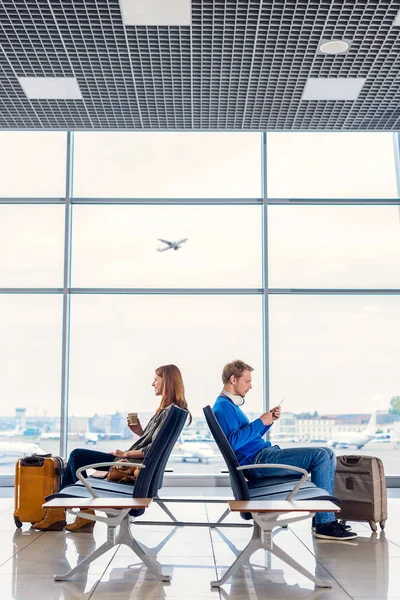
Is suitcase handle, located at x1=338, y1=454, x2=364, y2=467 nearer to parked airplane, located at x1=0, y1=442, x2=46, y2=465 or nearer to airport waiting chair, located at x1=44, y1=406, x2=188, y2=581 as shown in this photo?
airport waiting chair, located at x1=44, y1=406, x2=188, y2=581

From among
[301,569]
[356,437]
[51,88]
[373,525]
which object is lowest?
[373,525]

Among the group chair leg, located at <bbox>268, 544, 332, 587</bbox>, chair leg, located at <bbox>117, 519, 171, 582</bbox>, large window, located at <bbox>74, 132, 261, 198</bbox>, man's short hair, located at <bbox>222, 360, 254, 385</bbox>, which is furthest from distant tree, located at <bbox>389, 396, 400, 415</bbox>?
chair leg, located at <bbox>117, 519, 171, 582</bbox>

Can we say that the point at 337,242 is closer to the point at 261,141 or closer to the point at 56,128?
the point at 261,141

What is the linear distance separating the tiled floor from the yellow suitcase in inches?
4.8

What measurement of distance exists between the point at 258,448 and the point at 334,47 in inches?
124

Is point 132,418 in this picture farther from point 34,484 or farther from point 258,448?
point 258,448

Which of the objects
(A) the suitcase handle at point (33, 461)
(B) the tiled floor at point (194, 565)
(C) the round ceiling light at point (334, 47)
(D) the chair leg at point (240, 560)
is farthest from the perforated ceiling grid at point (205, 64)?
(B) the tiled floor at point (194, 565)

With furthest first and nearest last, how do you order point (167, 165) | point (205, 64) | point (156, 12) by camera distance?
1. point (167, 165)
2. point (205, 64)
3. point (156, 12)

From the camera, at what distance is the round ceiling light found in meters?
5.36

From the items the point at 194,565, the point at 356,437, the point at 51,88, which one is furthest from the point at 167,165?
the point at 194,565

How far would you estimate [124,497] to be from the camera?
3963mm

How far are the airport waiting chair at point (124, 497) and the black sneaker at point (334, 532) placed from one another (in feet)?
4.27

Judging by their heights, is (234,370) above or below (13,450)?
above

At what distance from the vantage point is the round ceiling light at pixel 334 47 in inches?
211
